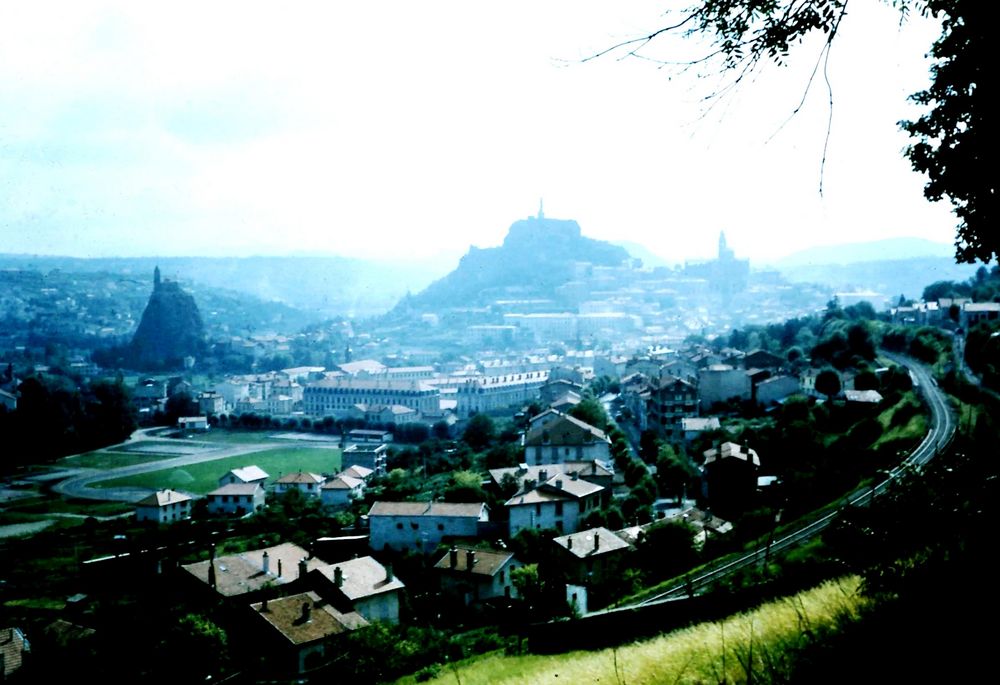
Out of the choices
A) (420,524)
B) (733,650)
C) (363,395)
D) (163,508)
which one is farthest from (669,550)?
(363,395)

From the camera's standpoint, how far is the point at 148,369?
57406 mm

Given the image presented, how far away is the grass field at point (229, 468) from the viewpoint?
78.2 feet

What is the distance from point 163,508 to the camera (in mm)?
19141

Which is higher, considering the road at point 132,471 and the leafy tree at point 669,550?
the leafy tree at point 669,550

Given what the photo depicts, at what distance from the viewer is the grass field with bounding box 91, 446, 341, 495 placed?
78.2 ft

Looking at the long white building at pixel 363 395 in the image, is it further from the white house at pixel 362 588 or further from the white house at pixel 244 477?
the white house at pixel 362 588

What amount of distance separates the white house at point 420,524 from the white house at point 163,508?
24.3 feet

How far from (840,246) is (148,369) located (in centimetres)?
11899

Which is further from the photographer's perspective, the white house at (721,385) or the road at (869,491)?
the white house at (721,385)

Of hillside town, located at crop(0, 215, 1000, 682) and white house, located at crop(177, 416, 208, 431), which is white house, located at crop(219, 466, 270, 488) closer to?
hillside town, located at crop(0, 215, 1000, 682)

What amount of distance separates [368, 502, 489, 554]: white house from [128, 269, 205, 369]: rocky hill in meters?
49.3

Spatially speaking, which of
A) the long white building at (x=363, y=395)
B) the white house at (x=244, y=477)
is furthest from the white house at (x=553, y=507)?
the long white building at (x=363, y=395)

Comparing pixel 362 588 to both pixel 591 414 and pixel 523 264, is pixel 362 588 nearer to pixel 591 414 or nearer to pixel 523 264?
pixel 591 414

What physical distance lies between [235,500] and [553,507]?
9650 millimetres
